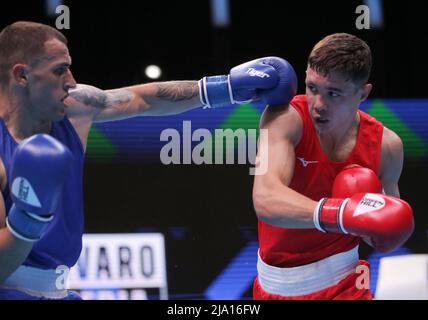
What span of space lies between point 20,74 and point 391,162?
4.28 feet

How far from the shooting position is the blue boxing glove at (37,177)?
2.04 m

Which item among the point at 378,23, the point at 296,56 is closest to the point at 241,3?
the point at 296,56

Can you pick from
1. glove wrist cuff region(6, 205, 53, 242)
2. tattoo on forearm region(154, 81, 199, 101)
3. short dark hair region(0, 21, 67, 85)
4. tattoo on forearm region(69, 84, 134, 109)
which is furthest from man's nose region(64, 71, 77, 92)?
glove wrist cuff region(6, 205, 53, 242)

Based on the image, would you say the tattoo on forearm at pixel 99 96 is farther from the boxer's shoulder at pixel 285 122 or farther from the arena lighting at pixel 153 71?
the boxer's shoulder at pixel 285 122

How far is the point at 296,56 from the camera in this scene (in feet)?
9.57

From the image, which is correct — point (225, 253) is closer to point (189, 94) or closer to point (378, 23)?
point (189, 94)

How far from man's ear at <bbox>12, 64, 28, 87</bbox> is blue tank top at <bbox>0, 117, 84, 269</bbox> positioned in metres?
0.15

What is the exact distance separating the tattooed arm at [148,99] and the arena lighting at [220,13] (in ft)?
1.14

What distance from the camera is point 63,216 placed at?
251 cm

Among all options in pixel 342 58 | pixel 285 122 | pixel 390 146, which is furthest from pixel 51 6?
pixel 390 146

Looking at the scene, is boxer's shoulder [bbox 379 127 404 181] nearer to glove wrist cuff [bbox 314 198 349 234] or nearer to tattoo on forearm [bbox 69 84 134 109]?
glove wrist cuff [bbox 314 198 349 234]

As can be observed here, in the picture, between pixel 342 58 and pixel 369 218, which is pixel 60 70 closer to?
pixel 342 58

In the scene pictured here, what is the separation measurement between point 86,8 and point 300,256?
120 centimetres
